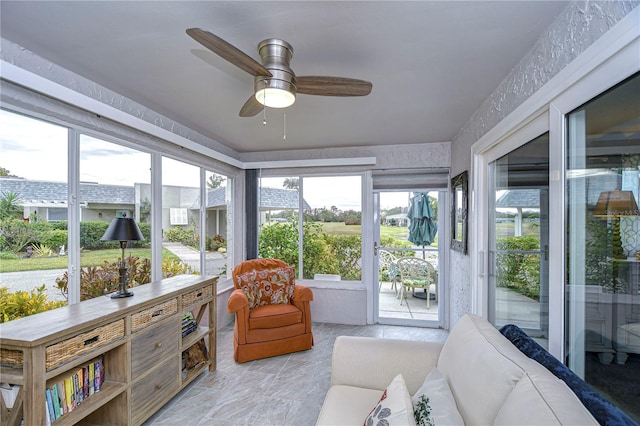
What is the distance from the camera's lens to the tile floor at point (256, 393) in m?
2.20

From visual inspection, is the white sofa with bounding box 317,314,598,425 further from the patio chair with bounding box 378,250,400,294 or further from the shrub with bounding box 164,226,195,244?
the patio chair with bounding box 378,250,400,294

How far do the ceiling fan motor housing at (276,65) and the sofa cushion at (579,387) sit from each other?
5.48 ft

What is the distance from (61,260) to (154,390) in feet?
3.68

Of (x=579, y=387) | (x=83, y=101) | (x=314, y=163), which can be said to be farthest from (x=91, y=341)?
(x=314, y=163)

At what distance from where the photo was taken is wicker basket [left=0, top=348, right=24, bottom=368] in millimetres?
1439

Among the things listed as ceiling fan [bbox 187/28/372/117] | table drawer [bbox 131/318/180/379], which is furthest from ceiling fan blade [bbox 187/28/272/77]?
table drawer [bbox 131/318/180/379]

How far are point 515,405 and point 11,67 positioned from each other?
2723 millimetres

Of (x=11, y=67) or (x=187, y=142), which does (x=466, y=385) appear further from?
(x=187, y=142)

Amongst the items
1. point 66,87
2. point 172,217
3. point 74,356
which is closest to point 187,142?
point 172,217

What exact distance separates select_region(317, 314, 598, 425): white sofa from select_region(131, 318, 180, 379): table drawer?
1281 mm

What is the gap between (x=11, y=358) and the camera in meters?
1.45

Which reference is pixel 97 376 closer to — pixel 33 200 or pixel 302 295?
pixel 33 200

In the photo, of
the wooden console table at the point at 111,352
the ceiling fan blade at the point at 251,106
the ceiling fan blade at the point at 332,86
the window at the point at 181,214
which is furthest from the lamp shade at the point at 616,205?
the window at the point at 181,214

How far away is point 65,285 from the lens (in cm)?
219
